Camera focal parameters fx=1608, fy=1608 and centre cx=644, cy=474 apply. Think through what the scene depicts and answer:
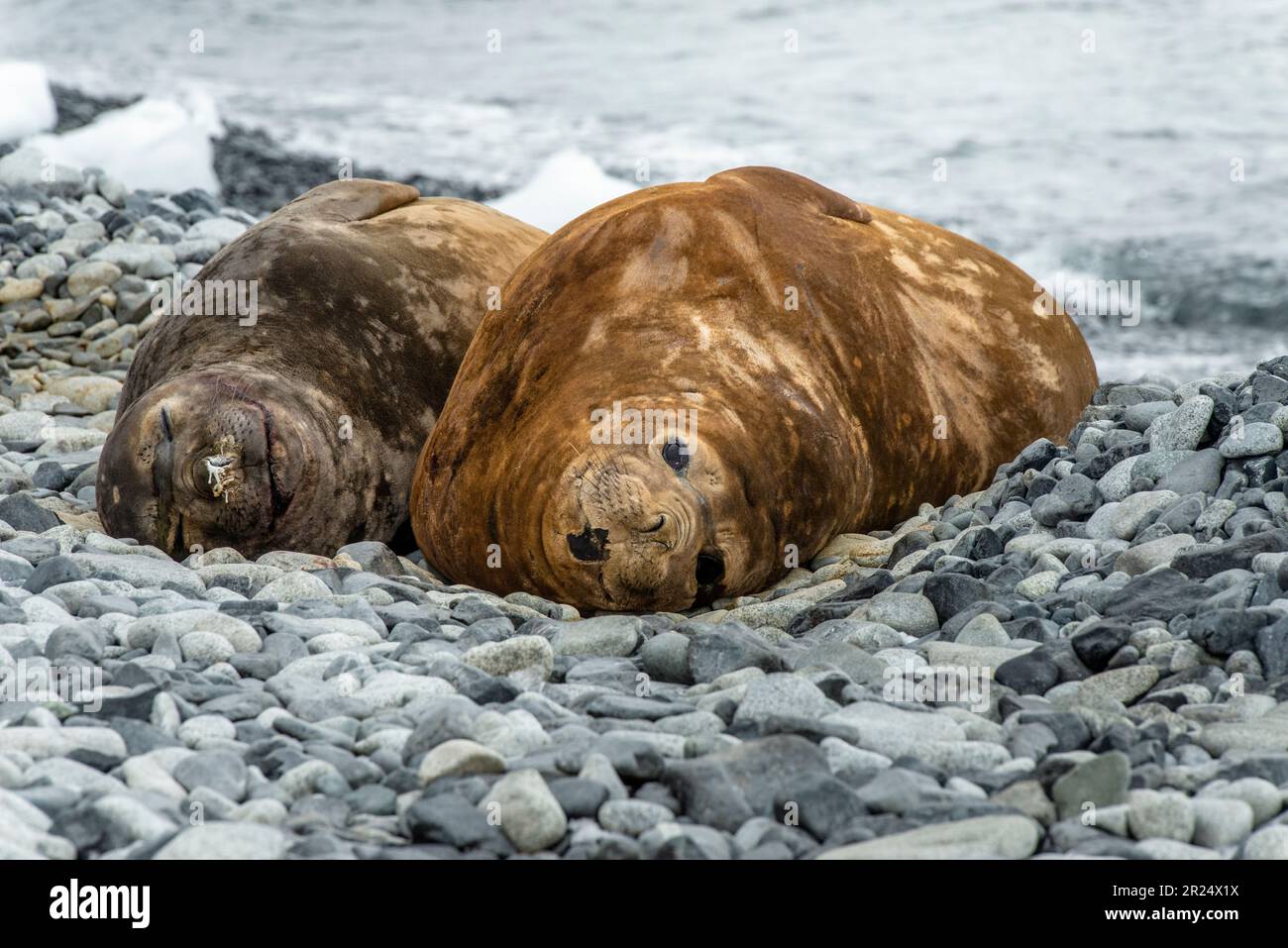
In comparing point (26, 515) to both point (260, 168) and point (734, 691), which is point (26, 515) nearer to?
point (734, 691)

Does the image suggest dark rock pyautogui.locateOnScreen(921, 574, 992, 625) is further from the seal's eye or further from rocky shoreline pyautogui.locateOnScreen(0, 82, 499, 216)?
rocky shoreline pyautogui.locateOnScreen(0, 82, 499, 216)

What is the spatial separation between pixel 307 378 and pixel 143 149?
837 cm

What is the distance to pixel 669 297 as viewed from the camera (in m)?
4.39

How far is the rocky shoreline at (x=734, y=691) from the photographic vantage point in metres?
2.53

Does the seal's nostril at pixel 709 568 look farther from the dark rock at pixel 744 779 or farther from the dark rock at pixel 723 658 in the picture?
the dark rock at pixel 744 779

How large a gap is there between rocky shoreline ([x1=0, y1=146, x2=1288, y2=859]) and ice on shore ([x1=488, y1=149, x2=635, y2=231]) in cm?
768

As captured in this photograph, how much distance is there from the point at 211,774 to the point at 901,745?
1.20 meters

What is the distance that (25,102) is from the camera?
13219 millimetres

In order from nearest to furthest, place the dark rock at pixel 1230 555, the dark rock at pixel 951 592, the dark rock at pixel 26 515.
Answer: the dark rock at pixel 1230 555 < the dark rock at pixel 951 592 < the dark rock at pixel 26 515

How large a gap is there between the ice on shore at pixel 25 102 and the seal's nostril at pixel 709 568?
398 inches

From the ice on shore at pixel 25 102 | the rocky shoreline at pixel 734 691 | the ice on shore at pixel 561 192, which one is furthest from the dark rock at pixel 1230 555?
the ice on shore at pixel 25 102
